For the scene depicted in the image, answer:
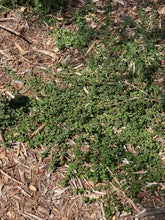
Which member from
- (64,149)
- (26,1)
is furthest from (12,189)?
(26,1)

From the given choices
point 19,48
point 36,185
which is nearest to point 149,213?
point 36,185

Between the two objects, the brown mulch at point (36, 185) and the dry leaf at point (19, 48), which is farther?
the dry leaf at point (19, 48)

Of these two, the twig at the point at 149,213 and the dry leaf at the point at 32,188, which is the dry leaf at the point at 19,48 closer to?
the dry leaf at the point at 32,188

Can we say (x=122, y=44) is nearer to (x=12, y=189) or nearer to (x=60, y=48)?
(x=60, y=48)

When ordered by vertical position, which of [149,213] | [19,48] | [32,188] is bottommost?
[149,213]

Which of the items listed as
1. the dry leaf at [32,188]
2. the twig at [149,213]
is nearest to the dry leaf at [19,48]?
the dry leaf at [32,188]

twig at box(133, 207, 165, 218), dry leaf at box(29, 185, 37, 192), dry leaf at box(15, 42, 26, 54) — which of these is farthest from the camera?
dry leaf at box(15, 42, 26, 54)

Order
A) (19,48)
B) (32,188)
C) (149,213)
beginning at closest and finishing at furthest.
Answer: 1. (149,213)
2. (32,188)
3. (19,48)

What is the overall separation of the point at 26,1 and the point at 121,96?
10.2 ft

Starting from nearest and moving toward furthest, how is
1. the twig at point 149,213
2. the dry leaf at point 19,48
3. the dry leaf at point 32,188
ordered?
the twig at point 149,213 < the dry leaf at point 32,188 < the dry leaf at point 19,48

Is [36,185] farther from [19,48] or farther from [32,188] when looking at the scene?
[19,48]

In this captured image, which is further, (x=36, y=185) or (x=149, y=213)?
(x=36, y=185)

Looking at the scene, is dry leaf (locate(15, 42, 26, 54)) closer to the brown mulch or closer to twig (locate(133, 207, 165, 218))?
the brown mulch

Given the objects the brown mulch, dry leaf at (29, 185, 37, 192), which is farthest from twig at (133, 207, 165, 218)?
dry leaf at (29, 185, 37, 192)
